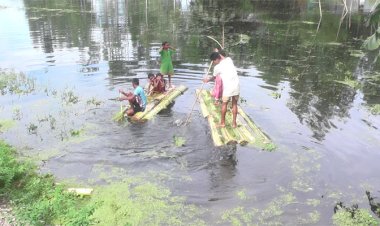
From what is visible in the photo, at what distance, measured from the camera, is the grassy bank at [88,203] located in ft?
19.5

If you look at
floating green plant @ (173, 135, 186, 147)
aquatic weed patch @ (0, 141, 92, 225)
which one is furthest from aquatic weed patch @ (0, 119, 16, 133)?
floating green plant @ (173, 135, 186, 147)

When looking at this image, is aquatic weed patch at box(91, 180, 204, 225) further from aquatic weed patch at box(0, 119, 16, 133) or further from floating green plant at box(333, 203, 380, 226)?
aquatic weed patch at box(0, 119, 16, 133)

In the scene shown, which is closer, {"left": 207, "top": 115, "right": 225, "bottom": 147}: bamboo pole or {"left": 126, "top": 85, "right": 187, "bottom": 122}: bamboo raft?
{"left": 207, "top": 115, "right": 225, "bottom": 147}: bamboo pole

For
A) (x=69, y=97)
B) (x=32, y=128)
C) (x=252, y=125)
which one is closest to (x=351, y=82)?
(x=252, y=125)

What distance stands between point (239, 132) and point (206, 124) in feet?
4.31

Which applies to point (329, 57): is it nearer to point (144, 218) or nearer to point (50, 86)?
point (50, 86)

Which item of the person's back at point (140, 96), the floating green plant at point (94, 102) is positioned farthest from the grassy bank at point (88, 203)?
the floating green plant at point (94, 102)

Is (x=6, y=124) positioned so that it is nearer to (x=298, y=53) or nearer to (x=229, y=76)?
(x=229, y=76)

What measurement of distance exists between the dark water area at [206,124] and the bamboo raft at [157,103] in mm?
269

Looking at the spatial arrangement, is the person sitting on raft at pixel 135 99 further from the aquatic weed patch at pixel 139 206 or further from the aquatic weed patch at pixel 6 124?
the aquatic weed patch at pixel 139 206

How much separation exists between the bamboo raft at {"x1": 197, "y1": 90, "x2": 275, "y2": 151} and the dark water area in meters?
0.21

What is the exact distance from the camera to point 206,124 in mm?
10383

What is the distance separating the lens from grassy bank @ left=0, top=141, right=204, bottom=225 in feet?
19.5

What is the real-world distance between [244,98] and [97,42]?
40.5ft
